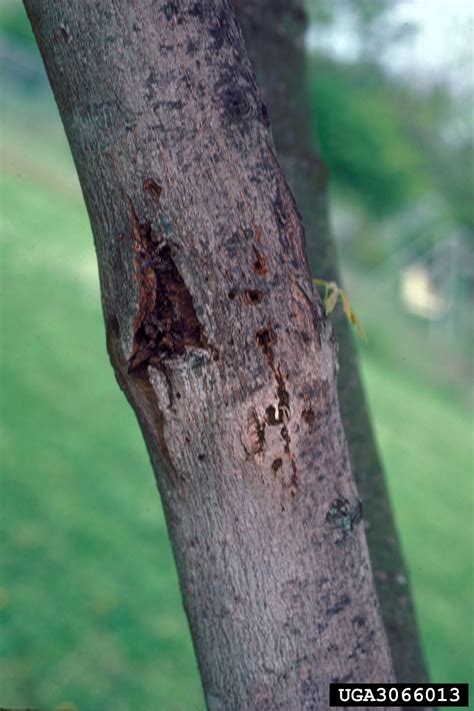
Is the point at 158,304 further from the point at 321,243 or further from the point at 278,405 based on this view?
the point at 321,243

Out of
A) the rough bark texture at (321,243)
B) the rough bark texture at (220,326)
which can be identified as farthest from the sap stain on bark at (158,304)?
the rough bark texture at (321,243)

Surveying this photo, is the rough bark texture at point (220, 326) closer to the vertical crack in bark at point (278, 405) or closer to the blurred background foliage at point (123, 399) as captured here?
the vertical crack in bark at point (278, 405)

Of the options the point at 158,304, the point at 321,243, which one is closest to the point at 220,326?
the point at 158,304

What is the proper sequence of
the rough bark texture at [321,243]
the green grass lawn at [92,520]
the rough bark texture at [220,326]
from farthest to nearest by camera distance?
the green grass lawn at [92,520] → the rough bark texture at [321,243] → the rough bark texture at [220,326]

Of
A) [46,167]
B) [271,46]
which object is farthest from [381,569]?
[46,167]

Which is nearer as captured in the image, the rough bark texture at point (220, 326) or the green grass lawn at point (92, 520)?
the rough bark texture at point (220, 326)

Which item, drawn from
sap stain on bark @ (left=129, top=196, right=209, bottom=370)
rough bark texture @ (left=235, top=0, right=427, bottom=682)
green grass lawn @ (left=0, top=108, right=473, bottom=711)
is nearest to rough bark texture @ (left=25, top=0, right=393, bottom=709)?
sap stain on bark @ (left=129, top=196, right=209, bottom=370)
